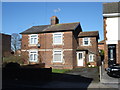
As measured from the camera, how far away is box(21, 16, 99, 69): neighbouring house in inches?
880

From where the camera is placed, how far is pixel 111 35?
1648 cm

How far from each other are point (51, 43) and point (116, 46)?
1088cm

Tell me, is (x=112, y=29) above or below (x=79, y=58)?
above

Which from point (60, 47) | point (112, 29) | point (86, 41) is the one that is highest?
point (112, 29)

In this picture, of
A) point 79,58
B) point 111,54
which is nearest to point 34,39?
A: point 79,58

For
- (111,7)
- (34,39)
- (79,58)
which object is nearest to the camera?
(111,7)

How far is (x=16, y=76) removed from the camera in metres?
13.6

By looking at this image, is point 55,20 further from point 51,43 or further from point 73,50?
point 73,50

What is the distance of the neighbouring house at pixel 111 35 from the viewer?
53.0 ft

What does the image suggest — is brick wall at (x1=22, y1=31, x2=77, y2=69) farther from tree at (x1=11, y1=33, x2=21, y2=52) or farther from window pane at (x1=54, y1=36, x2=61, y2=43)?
tree at (x1=11, y1=33, x2=21, y2=52)

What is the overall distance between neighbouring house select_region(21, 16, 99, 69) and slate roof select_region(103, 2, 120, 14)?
19.4 feet

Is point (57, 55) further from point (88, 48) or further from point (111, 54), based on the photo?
point (111, 54)

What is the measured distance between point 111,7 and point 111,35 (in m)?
4.03

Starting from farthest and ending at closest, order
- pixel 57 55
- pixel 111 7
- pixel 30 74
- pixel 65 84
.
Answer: pixel 57 55 < pixel 111 7 < pixel 30 74 < pixel 65 84
